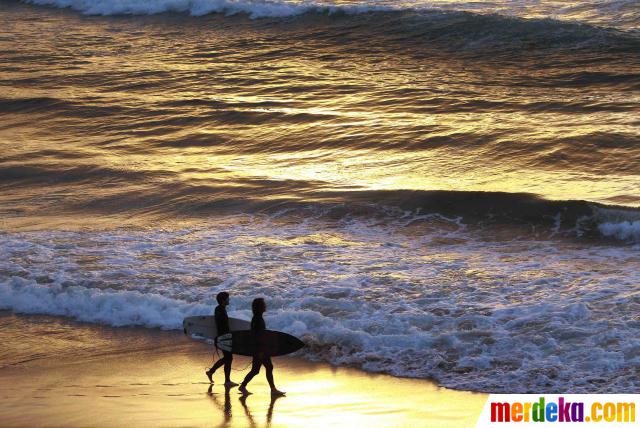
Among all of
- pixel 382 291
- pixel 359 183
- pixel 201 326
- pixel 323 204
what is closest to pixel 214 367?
pixel 201 326

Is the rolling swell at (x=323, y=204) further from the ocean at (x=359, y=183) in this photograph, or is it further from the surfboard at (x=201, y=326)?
the surfboard at (x=201, y=326)

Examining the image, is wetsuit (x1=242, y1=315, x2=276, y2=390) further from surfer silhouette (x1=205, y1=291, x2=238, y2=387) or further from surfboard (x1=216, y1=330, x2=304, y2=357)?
surfer silhouette (x1=205, y1=291, x2=238, y2=387)

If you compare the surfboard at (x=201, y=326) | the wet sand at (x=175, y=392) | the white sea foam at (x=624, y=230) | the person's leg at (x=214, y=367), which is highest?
the white sea foam at (x=624, y=230)

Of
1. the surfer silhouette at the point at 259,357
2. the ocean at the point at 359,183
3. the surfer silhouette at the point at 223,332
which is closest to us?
the surfer silhouette at the point at 259,357

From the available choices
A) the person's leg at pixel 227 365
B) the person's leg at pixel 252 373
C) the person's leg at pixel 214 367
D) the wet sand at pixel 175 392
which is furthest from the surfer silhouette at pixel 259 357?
the person's leg at pixel 214 367

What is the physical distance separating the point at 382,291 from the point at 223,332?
278 centimetres

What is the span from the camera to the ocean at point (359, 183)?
416 inches

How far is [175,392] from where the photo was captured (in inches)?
356

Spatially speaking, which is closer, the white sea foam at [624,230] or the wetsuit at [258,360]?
the wetsuit at [258,360]

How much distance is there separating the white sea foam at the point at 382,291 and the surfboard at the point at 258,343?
724 mm

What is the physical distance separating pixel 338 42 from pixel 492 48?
15.2 ft

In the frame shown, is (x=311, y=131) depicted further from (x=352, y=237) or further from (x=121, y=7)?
(x=121, y=7)

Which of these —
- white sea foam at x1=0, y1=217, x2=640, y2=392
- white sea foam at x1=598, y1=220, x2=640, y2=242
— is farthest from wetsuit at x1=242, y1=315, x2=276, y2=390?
white sea foam at x1=598, y1=220, x2=640, y2=242

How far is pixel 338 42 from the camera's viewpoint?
1058 inches
